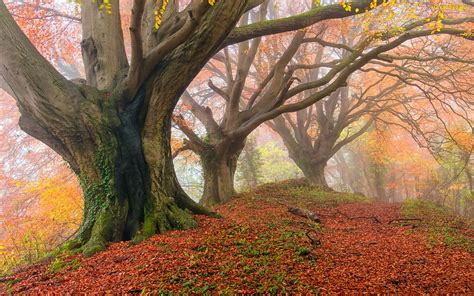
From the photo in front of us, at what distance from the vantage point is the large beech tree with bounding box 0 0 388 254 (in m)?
4.58

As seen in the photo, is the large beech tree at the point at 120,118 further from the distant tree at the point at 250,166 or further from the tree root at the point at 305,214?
the distant tree at the point at 250,166

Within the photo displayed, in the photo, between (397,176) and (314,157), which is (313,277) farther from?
(397,176)

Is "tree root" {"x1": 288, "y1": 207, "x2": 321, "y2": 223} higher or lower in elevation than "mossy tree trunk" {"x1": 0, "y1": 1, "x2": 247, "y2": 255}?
lower

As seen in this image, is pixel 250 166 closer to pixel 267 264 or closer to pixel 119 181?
pixel 119 181

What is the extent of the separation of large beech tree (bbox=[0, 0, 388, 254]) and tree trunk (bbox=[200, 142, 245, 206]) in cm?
423

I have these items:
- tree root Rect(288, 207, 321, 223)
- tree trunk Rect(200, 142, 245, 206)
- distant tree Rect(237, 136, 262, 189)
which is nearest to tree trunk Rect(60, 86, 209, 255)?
tree root Rect(288, 207, 321, 223)

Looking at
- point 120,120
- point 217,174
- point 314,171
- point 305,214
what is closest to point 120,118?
point 120,120

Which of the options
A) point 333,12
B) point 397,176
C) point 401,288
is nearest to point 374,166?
point 397,176

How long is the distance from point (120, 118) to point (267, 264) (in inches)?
140

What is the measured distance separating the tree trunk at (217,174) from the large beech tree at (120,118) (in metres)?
4.23

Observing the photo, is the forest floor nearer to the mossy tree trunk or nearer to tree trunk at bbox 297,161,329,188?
the mossy tree trunk

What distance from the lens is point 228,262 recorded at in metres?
3.48

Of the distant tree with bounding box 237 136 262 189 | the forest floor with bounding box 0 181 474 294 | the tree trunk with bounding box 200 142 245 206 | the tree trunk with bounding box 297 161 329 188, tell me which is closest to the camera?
the forest floor with bounding box 0 181 474 294

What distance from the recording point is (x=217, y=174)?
392 inches
